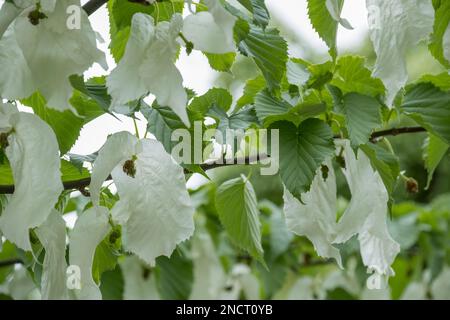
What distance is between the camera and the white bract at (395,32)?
578 millimetres

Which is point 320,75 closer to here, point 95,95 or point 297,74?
point 297,74

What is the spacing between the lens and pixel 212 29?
54cm

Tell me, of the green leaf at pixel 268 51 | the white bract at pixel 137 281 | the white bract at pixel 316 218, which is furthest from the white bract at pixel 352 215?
the white bract at pixel 137 281

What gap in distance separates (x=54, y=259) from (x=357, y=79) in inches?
14.4

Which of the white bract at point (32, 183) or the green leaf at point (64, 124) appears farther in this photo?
the green leaf at point (64, 124)

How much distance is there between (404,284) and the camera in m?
2.05

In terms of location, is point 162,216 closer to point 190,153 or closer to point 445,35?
point 190,153

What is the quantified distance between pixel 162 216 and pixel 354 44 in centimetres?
834

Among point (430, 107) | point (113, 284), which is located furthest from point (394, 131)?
point (113, 284)

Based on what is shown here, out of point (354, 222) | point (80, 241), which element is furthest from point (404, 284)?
point (80, 241)

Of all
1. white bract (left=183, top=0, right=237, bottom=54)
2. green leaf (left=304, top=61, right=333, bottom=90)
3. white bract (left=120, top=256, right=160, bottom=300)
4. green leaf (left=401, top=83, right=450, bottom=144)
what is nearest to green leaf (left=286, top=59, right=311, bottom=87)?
green leaf (left=304, top=61, right=333, bottom=90)

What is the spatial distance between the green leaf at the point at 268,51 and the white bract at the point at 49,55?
0.60 ft

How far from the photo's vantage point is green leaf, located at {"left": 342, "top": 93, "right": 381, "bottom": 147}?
696 millimetres

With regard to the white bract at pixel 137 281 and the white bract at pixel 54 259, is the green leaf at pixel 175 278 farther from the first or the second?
the white bract at pixel 54 259
